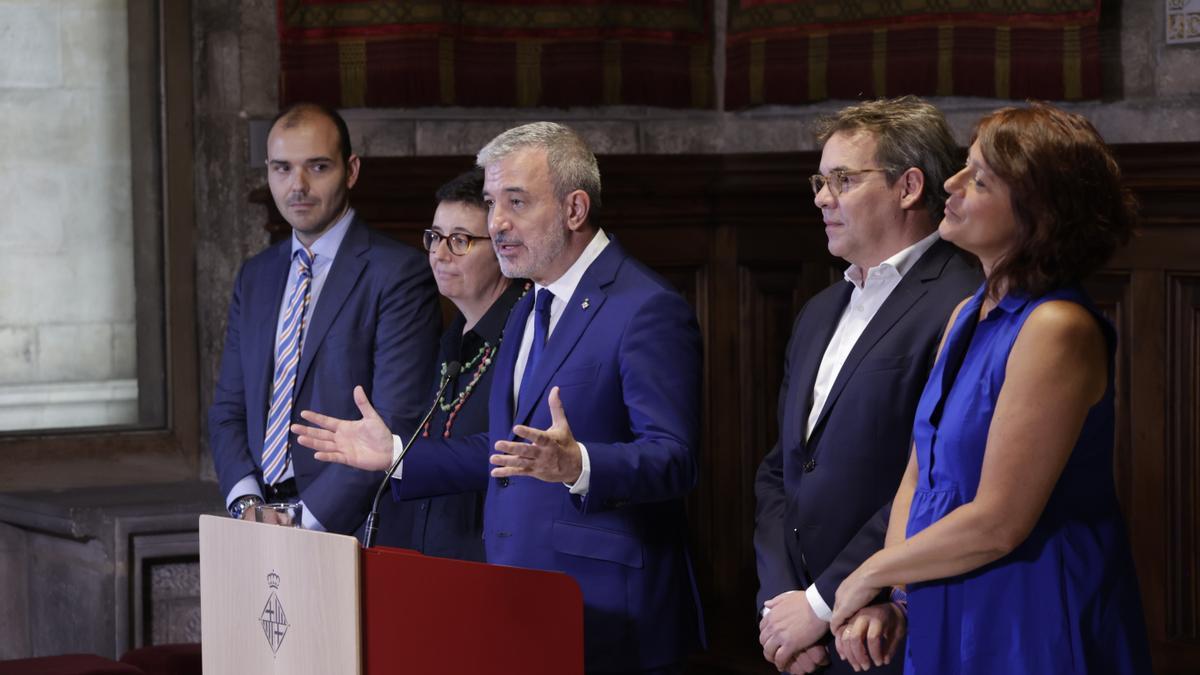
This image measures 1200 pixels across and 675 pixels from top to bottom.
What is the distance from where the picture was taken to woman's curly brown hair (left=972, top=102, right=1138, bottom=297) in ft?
6.86

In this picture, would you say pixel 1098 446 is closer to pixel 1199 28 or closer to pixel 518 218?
pixel 518 218

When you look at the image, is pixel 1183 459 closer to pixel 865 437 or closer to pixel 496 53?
pixel 865 437

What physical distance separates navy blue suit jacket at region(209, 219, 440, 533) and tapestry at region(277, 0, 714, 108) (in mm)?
1221

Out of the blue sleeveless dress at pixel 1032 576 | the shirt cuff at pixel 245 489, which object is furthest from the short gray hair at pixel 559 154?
the shirt cuff at pixel 245 489

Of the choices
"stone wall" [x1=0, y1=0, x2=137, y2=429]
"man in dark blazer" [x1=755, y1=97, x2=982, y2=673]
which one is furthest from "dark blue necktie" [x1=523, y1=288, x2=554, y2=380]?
"stone wall" [x1=0, y1=0, x2=137, y2=429]

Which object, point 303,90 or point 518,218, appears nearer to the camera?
point 518,218

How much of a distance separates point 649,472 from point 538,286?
1.62ft

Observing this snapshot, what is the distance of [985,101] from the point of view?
449 centimetres

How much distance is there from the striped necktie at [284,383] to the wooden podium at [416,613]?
1.16m

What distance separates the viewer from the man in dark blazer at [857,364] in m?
2.51

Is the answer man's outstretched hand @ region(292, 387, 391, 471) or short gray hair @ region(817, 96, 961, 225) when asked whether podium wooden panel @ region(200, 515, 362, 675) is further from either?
short gray hair @ region(817, 96, 961, 225)

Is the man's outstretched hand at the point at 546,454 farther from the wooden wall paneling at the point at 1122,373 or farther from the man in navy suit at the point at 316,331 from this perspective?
the wooden wall paneling at the point at 1122,373

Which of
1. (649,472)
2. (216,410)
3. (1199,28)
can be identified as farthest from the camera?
(1199,28)

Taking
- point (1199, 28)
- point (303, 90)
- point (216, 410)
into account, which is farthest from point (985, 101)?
point (216, 410)
